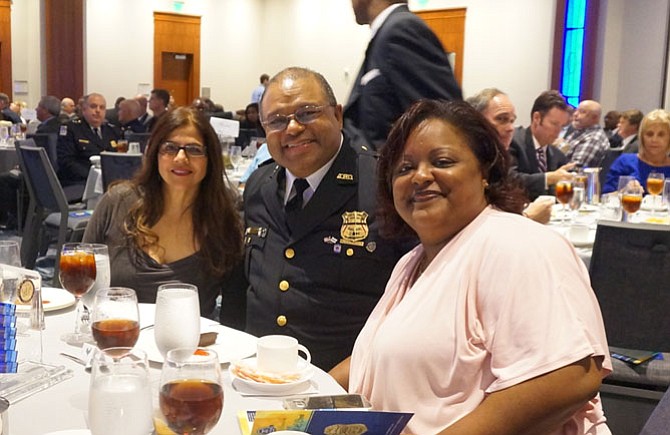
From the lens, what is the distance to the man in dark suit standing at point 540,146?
484 cm

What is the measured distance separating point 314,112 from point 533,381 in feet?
4.32

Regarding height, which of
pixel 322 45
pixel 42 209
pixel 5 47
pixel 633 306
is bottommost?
pixel 42 209

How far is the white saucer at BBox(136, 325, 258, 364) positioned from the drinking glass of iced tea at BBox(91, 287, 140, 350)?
12 cm

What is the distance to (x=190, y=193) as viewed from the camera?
2854mm

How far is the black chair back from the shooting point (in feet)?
9.11

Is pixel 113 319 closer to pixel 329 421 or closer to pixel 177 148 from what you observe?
pixel 329 421

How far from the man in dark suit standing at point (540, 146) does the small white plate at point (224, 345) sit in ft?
10.6

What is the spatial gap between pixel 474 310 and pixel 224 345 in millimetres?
664

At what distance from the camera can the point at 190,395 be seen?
1195mm

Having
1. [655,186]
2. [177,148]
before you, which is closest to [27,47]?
[655,186]

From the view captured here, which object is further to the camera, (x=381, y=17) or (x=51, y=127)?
(x=51, y=127)

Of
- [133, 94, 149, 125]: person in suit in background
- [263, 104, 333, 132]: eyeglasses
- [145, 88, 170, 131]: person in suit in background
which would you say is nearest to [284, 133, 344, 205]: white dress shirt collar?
[263, 104, 333, 132]: eyeglasses

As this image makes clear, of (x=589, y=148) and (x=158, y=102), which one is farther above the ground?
(x=158, y=102)

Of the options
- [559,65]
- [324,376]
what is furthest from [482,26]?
[324,376]
